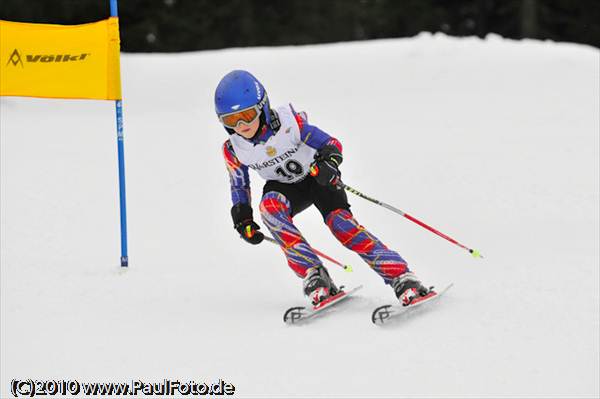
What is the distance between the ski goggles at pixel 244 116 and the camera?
5.73m

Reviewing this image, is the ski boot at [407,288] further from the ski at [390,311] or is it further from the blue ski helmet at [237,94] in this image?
the blue ski helmet at [237,94]

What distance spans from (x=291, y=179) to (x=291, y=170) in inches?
3.3

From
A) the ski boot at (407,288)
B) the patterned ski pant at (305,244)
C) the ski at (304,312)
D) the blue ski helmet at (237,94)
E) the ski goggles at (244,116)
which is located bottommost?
the ski at (304,312)

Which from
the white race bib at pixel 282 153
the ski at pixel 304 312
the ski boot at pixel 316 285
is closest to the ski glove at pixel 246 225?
the white race bib at pixel 282 153

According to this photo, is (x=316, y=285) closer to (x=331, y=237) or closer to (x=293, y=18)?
(x=331, y=237)

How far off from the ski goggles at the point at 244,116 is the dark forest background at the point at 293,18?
69.7 ft

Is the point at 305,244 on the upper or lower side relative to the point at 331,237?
upper

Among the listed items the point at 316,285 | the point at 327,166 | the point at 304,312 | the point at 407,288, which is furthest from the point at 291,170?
the point at 407,288

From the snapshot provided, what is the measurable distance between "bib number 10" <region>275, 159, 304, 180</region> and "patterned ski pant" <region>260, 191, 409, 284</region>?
148 millimetres

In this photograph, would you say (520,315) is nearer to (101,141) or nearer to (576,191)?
(576,191)

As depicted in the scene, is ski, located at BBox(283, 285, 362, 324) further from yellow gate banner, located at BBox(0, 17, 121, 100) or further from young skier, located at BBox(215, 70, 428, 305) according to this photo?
yellow gate banner, located at BBox(0, 17, 121, 100)

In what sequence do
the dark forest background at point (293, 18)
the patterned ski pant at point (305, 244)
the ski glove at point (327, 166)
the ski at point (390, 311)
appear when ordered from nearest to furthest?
the ski at point (390, 311)
the ski glove at point (327, 166)
the patterned ski pant at point (305, 244)
the dark forest background at point (293, 18)

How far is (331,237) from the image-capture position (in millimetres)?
8359

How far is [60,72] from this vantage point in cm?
719
